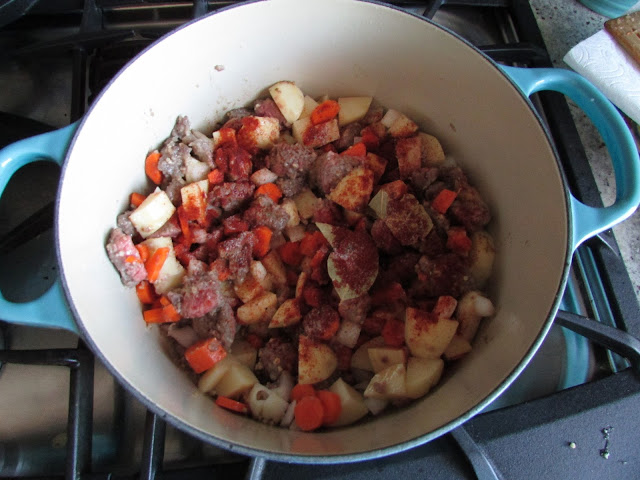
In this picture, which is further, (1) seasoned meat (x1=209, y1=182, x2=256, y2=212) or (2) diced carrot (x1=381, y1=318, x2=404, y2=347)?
(1) seasoned meat (x1=209, y1=182, x2=256, y2=212)

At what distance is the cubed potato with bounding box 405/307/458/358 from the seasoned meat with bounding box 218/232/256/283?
19.9 inches

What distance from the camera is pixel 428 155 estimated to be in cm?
161

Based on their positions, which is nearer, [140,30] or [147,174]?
[147,174]

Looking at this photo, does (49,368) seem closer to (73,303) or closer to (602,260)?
(73,303)

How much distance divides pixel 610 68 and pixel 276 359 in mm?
1512

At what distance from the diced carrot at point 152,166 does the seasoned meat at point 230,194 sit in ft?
0.58

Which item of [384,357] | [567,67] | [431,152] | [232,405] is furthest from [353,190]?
[567,67]

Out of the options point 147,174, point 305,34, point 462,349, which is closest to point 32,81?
point 147,174

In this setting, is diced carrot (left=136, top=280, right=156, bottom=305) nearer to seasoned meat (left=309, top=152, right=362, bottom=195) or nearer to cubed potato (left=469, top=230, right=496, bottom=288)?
seasoned meat (left=309, top=152, right=362, bottom=195)

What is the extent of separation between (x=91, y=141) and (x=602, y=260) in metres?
1.55

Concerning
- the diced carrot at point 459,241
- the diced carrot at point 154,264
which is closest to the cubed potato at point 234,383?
the diced carrot at point 154,264

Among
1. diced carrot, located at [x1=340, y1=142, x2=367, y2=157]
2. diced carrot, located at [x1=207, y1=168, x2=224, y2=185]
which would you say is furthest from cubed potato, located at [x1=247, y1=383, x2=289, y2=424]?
diced carrot, located at [x1=340, y1=142, x2=367, y2=157]

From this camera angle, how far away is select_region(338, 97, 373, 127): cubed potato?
66.0 inches

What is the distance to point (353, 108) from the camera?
1.68m
